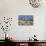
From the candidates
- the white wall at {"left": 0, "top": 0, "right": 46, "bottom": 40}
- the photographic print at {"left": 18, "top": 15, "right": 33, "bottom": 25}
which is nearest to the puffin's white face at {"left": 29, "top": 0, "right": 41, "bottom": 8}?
the white wall at {"left": 0, "top": 0, "right": 46, "bottom": 40}

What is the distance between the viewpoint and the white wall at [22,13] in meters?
4.86

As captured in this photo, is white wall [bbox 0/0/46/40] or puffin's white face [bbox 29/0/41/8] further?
puffin's white face [bbox 29/0/41/8]

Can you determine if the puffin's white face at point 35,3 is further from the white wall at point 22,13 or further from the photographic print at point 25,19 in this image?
the photographic print at point 25,19

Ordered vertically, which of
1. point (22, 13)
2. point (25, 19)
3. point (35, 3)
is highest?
point (35, 3)

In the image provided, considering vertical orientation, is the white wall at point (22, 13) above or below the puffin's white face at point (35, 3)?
below

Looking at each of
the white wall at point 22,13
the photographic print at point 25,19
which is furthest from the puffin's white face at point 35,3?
the photographic print at point 25,19

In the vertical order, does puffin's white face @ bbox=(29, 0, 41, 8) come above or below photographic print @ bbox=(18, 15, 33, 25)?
above

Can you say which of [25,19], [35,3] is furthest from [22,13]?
[35,3]

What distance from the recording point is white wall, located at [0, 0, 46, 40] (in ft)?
15.9

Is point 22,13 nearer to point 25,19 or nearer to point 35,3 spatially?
point 25,19

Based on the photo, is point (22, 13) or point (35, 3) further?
point (35, 3)

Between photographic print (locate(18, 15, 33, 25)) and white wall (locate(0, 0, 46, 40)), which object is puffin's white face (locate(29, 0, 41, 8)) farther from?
photographic print (locate(18, 15, 33, 25))

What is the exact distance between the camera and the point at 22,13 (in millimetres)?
4934

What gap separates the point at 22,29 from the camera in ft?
16.1
